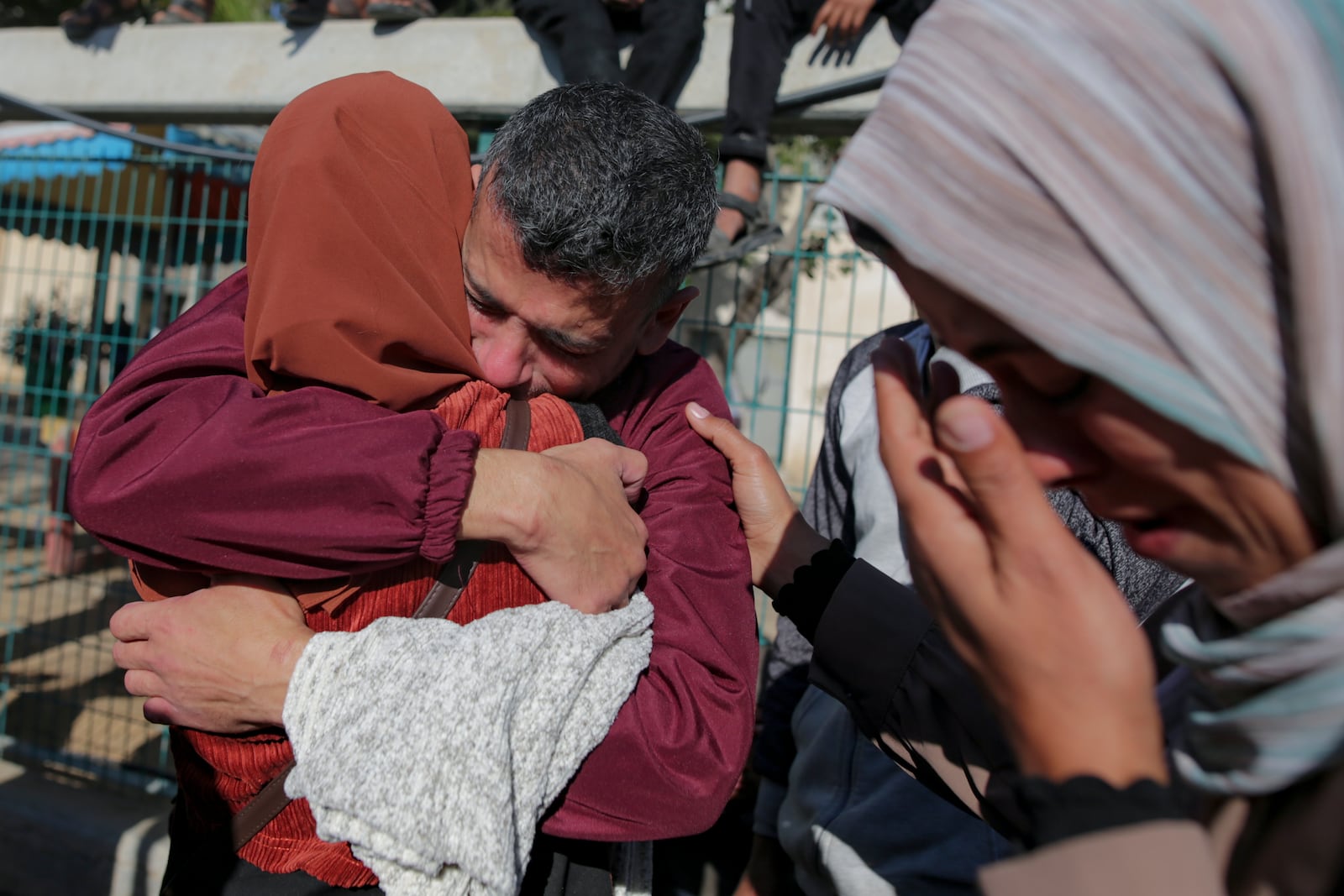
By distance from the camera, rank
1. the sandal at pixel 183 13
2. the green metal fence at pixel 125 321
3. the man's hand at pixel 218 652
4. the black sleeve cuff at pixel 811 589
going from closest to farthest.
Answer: the man's hand at pixel 218 652 → the black sleeve cuff at pixel 811 589 → the green metal fence at pixel 125 321 → the sandal at pixel 183 13

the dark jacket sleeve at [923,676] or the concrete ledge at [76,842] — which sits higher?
the dark jacket sleeve at [923,676]

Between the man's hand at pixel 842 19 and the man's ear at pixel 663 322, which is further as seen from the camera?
the man's hand at pixel 842 19

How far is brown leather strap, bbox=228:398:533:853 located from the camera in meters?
1.34

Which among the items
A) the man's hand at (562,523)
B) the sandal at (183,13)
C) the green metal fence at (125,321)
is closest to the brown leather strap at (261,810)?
the man's hand at (562,523)

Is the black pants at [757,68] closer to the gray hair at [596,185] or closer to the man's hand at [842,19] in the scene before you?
the man's hand at [842,19]

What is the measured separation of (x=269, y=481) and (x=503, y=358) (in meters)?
0.50

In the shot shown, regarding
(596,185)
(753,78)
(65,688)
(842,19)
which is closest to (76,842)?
(65,688)

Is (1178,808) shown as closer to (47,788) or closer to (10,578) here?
(47,788)

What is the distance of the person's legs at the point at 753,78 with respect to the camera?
3238mm

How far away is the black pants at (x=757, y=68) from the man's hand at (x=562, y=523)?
2.16 m

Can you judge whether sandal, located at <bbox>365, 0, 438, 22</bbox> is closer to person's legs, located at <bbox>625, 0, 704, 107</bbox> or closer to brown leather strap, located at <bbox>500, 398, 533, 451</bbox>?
person's legs, located at <bbox>625, 0, 704, 107</bbox>

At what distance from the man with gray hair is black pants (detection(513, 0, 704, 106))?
6.27 ft

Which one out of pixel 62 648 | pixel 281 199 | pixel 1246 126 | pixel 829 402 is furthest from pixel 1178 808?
pixel 62 648

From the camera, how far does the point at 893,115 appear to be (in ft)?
2.87
